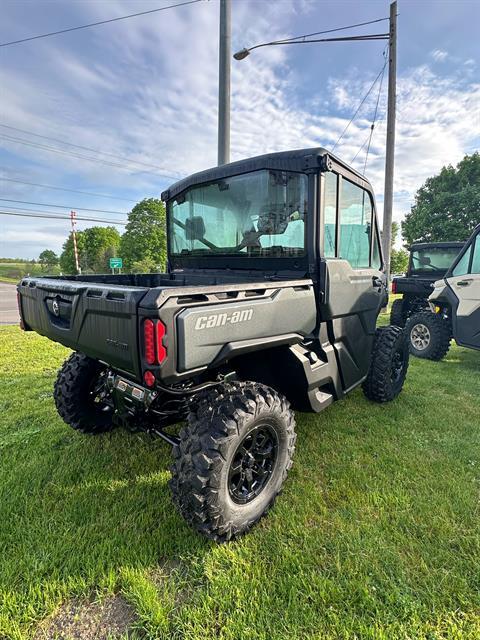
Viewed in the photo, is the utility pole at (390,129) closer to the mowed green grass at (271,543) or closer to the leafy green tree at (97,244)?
the mowed green grass at (271,543)

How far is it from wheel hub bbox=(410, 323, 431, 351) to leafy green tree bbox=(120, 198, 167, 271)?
3791 centimetres

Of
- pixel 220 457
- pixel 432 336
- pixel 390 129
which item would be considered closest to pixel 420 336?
pixel 432 336

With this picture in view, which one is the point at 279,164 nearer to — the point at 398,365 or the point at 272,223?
the point at 272,223

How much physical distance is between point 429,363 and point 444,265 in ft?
11.2

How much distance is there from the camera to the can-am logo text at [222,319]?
169 centimetres

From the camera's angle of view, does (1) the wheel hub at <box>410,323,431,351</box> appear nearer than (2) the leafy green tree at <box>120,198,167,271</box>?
Yes

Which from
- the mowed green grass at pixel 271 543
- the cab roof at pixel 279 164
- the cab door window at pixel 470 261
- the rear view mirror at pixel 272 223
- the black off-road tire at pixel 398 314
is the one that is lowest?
the mowed green grass at pixel 271 543

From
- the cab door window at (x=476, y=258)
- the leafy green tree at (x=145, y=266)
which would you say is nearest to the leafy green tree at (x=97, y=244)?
the leafy green tree at (x=145, y=266)

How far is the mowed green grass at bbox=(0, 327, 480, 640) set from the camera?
1.56 metres

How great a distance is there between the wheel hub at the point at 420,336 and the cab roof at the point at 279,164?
3889mm

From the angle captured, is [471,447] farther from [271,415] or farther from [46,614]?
[46,614]

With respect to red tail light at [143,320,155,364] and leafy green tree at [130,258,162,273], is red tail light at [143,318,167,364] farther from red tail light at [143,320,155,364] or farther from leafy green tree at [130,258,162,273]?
leafy green tree at [130,258,162,273]

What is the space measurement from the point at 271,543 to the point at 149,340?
4.49ft

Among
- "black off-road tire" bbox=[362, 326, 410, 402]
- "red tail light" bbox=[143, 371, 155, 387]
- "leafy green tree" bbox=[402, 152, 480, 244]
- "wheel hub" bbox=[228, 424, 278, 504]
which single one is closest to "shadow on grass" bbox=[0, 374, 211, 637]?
"wheel hub" bbox=[228, 424, 278, 504]
